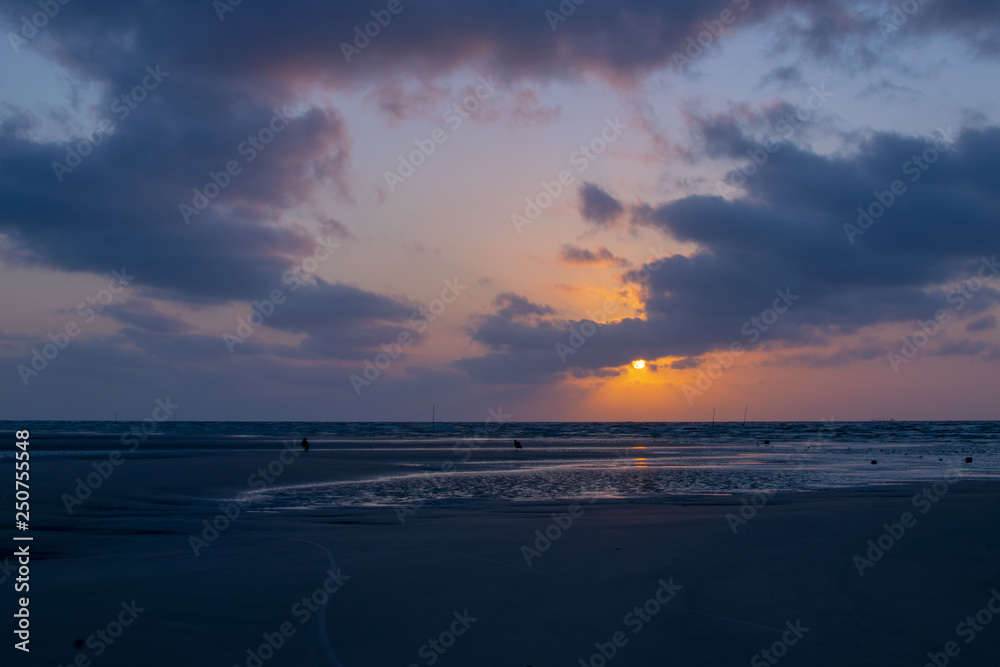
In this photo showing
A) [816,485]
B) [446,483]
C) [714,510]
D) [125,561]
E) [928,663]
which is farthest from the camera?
[446,483]

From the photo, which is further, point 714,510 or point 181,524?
point 714,510

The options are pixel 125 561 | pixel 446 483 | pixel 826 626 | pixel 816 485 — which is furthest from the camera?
pixel 446 483

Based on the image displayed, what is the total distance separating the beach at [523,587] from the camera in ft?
21.2

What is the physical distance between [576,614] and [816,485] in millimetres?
17990

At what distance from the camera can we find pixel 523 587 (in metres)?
8.43

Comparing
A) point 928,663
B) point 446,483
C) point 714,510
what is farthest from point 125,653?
point 446,483

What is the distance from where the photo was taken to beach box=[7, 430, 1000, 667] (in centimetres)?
648

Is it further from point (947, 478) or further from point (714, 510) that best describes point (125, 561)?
point (947, 478)

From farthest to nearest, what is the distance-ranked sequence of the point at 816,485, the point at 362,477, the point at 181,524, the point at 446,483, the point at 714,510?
the point at 362,477, the point at 446,483, the point at 816,485, the point at 714,510, the point at 181,524

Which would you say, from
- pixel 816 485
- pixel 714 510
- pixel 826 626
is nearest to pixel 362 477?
pixel 714 510

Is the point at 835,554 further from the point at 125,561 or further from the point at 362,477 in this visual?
the point at 362,477

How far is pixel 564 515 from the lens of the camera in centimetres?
1456

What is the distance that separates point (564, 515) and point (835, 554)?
5916 millimetres

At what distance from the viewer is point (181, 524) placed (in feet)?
46.2
